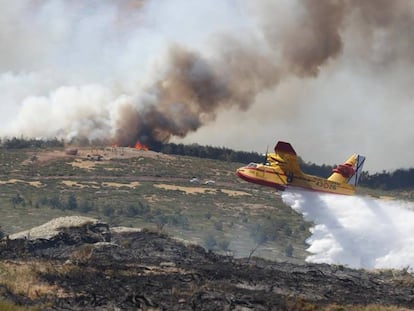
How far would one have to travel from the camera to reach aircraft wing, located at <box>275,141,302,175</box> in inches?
3103

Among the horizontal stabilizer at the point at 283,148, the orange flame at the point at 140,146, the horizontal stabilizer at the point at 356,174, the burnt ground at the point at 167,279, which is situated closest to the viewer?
the burnt ground at the point at 167,279

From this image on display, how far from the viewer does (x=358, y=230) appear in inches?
3066

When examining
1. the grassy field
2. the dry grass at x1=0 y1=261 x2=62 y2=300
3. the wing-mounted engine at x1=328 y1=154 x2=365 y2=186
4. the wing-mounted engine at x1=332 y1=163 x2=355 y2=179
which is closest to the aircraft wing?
the wing-mounted engine at x1=328 y1=154 x2=365 y2=186

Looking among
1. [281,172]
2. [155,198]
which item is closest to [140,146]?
[155,198]

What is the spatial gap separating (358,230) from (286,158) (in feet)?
31.6

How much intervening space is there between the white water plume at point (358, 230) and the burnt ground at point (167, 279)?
12.2m

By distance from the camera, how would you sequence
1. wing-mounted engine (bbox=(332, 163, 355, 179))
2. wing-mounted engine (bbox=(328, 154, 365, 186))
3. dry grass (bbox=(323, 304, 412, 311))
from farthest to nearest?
wing-mounted engine (bbox=(332, 163, 355, 179)) → wing-mounted engine (bbox=(328, 154, 365, 186)) → dry grass (bbox=(323, 304, 412, 311))

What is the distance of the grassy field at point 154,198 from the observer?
9394cm

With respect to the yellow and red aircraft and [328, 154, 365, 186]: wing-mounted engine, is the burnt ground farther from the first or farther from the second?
[328, 154, 365, 186]: wing-mounted engine

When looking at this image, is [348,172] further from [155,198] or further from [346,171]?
[155,198]

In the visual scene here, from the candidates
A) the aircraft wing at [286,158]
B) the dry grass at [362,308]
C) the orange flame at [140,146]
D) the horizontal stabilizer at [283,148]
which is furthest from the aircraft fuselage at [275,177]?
the orange flame at [140,146]

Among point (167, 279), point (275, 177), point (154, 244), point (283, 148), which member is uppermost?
point (283, 148)

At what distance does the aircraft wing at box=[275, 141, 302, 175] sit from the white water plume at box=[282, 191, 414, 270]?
2.59 m

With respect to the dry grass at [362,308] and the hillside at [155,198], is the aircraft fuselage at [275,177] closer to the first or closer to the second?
the hillside at [155,198]
